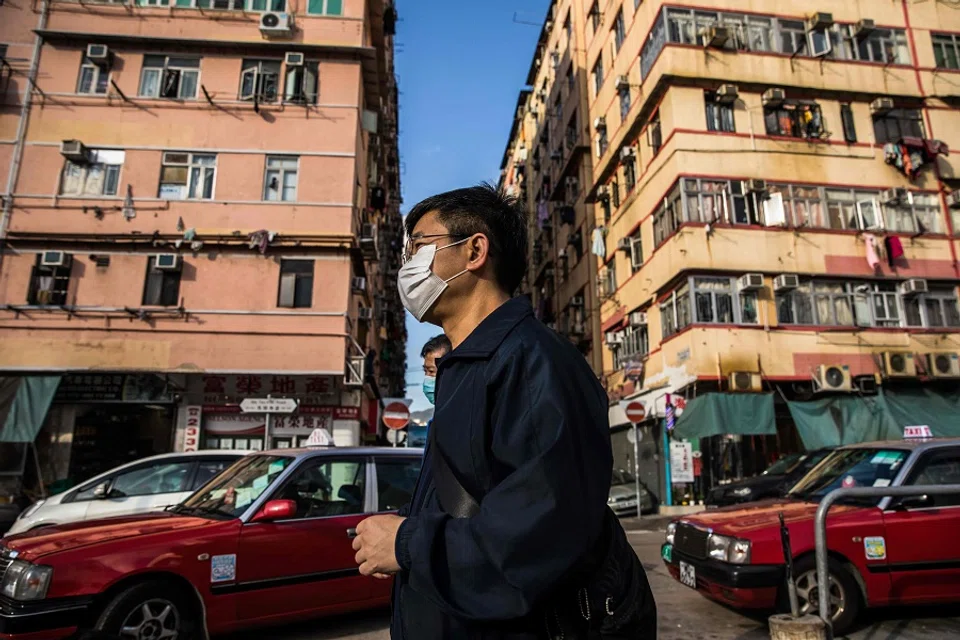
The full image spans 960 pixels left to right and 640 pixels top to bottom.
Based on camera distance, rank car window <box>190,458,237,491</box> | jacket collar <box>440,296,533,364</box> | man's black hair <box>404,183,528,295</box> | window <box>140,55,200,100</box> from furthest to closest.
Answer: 1. window <box>140,55,200,100</box>
2. car window <box>190,458,237,491</box>
3. man's black hair <box>404,183,528,295</box>
4. jacket collar <box>440,296,533,364</box>

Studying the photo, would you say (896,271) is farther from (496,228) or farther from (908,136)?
(496,228)

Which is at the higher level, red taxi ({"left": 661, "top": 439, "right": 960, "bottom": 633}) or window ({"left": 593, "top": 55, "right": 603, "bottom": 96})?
window ({"left": 593, "top": 55, "right": 603, "bottom": 96})

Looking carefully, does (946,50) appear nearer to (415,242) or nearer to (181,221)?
(181,221)

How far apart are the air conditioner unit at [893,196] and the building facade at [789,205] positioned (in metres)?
0.07

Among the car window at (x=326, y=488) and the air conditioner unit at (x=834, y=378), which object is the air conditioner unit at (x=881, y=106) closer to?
the air conditioner unit at (x=834, y=378)

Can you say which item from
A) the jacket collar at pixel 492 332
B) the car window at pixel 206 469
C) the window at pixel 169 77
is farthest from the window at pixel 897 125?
the jacket collar at pixel 492 332

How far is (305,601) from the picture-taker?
513cm

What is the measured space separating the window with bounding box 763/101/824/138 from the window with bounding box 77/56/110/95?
21.1 meters

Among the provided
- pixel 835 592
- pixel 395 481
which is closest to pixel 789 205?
pixel 835 592

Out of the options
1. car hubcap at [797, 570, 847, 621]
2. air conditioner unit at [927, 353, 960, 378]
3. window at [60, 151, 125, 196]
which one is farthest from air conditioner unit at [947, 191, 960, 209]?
window at [60, 151, 125, 196]

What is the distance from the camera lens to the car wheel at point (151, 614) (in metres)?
4.24

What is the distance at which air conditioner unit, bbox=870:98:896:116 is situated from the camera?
19375mm

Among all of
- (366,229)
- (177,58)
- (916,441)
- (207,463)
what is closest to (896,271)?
(916,441)

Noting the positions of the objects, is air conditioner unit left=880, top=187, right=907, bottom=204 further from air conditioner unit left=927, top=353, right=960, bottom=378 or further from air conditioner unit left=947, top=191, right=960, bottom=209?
air conditioner unit left=927, top=353, right=960, bottom=378
